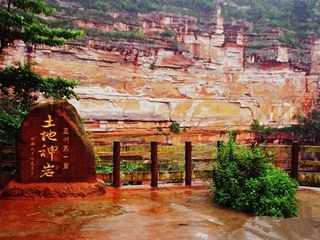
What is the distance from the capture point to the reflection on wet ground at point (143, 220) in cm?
467

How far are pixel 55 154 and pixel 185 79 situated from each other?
73.7 feet

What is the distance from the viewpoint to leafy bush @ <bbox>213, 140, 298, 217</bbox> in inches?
222

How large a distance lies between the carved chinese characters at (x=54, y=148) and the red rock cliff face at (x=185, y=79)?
54.9 feet

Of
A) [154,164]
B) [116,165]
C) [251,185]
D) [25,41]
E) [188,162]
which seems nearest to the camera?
[251,185]

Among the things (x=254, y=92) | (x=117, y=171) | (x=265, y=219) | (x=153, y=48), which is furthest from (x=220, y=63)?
(x=265, y=219)

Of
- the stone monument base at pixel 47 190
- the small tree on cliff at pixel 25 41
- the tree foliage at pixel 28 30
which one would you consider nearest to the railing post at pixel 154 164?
the stone monument base at pixel 47 190

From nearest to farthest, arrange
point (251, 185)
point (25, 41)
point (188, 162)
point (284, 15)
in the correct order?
point (251, 185), point (25, 41), point (188, 162), point (284, 15)

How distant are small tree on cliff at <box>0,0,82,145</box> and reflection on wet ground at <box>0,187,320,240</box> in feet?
7.65

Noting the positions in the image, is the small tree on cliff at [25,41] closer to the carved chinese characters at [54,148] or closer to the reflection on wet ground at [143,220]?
the carved chinese characters at [54,148]

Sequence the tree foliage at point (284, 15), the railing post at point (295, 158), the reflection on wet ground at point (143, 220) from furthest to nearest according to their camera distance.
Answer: the tree foliage at point (284, 15) < the railing post at point (295, 158) < the reflection on wet ground at point (143, 220)

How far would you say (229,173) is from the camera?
6.18 meters

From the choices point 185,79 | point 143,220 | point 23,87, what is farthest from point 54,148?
point 185,79

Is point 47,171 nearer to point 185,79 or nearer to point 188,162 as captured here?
point 188,162

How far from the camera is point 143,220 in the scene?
5293 mm
